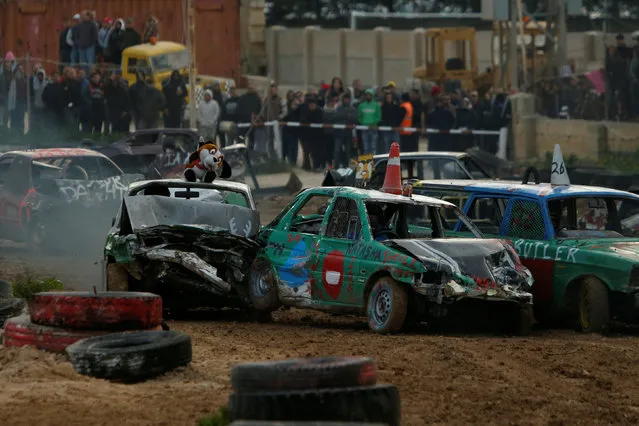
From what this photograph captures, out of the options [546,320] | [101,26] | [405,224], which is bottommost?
[546,320]

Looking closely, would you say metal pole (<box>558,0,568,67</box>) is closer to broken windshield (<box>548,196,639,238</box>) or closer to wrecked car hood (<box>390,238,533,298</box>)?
broken windshield (<box>548,196,639,238</box>)

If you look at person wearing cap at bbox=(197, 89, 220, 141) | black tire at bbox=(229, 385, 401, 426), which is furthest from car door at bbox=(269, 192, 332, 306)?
person wearing cap at bbox=(197, 89, 220, 141)

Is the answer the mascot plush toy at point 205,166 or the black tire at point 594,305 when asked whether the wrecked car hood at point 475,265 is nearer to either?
the black tire at point 594,305

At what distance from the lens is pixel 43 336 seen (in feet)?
35.7

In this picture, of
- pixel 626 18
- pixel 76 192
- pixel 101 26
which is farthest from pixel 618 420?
pixel 626 18

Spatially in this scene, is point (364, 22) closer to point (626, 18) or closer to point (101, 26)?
point (626, 18)

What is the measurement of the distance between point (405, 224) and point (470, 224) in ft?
2.16

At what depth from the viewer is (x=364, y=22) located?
6056 centimetres

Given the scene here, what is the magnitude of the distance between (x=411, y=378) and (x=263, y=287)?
3993mm

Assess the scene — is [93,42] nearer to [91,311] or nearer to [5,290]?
[5,290]

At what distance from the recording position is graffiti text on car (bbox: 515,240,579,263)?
13.7 metres

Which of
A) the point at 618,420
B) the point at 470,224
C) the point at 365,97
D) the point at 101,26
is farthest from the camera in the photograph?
the point at 101,26

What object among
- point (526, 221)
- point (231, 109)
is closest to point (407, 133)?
point (231, 109)

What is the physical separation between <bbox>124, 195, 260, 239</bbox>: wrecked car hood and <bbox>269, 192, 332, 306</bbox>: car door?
66 centimetres
